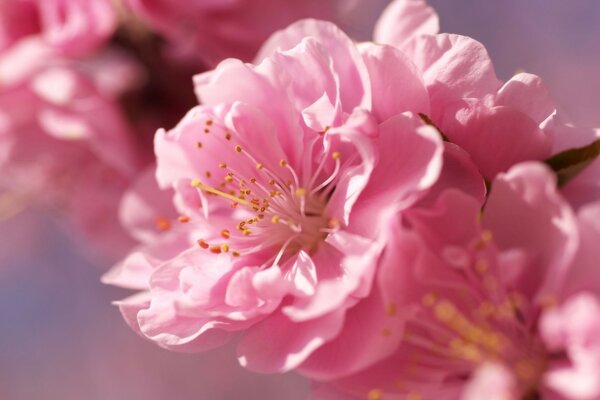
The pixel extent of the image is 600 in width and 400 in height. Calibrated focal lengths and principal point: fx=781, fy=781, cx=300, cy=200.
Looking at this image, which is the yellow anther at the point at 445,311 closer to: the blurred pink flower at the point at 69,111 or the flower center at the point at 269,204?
the flower center at the point at 269,204

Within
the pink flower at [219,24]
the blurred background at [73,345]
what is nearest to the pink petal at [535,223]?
the pink flower at [219,24]

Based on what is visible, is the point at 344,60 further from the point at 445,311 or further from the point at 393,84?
the point at 445,311

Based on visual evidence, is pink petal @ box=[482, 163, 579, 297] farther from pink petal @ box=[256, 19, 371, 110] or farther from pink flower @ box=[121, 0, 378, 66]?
pink flower @ box=[121, 0, 378, 66]

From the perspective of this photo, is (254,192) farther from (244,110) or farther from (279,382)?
(279,382)

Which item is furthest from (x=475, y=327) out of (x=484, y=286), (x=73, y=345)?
(x=73, y=345)

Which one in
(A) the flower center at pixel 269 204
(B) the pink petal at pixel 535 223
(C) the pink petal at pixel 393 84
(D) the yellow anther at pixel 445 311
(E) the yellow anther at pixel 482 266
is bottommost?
(A) the flower center at pixel 269 204

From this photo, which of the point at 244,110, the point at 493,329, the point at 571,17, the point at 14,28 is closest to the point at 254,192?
the point at 244,110
